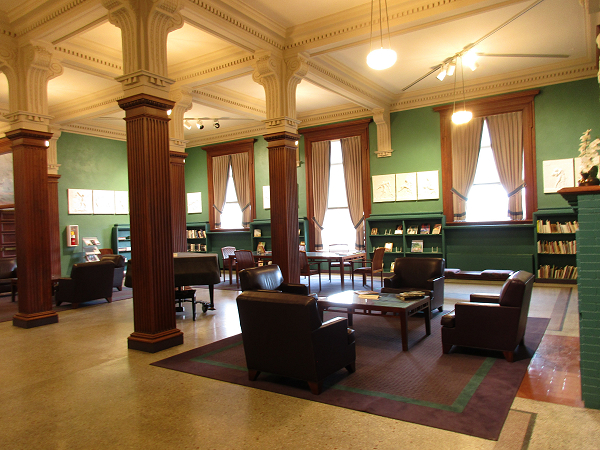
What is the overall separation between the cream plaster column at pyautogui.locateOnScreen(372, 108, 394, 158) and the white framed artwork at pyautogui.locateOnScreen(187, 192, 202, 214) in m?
6.39

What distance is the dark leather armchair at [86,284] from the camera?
803 cm

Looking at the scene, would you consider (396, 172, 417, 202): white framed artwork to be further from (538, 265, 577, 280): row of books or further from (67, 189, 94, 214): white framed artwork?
(67, 189, 94, 214): white framed artwork

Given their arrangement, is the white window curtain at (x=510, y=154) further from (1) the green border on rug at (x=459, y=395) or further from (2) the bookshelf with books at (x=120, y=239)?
(2) the bookshelf with books at (x=120, y=239)

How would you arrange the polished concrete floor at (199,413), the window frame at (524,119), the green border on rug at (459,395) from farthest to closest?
the window frame at (524,119) < the green border on rug at (459,395) < the polished concrete floor at (199,413)

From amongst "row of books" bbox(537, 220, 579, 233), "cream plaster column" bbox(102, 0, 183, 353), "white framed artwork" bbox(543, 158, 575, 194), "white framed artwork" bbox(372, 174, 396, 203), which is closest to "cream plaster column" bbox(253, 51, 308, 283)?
"cream plaster column" bbox(102, 0, 183, 353)

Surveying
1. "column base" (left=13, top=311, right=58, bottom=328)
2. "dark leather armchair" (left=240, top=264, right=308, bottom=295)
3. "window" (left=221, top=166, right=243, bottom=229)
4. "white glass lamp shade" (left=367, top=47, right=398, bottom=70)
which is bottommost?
"column base" (left=13, top=311, right=58, bottom=328)

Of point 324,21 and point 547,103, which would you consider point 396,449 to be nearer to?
point 324,21

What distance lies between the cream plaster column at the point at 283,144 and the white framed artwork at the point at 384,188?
4.48 meters

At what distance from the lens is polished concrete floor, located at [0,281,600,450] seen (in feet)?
9.43

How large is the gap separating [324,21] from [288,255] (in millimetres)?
3827

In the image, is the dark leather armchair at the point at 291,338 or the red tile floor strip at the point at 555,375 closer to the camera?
the red tile floor strip at the point at 555,375

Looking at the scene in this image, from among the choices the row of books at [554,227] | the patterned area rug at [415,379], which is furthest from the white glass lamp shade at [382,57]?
the row of books at [554,227]

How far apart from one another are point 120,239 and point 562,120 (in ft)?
40.2

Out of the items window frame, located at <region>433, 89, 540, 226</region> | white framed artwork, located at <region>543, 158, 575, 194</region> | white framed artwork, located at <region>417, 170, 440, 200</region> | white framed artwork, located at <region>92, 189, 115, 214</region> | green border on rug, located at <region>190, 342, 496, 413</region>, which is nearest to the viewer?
green border on rug, located at <region>190, 342, 496, 413</region>
